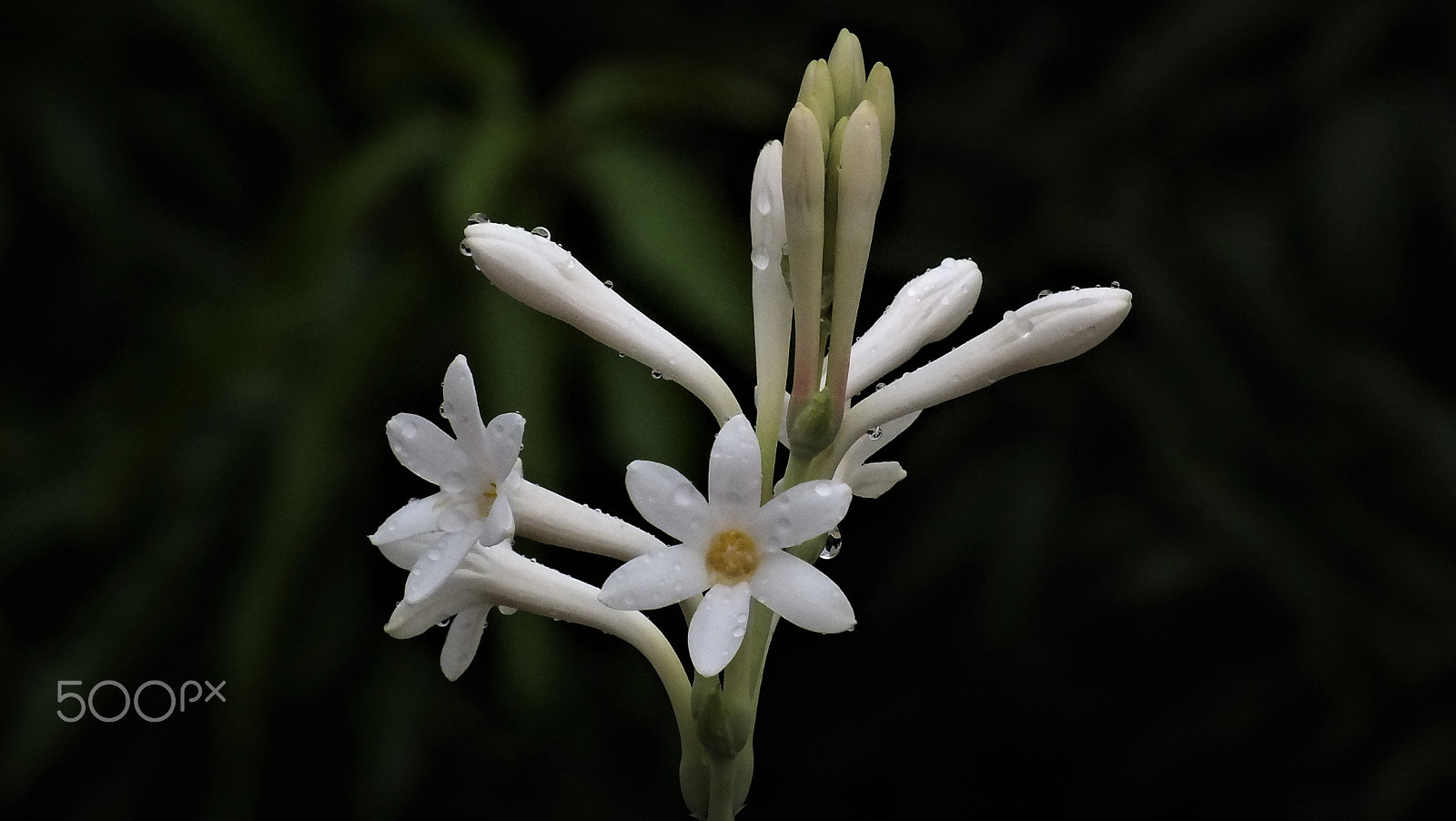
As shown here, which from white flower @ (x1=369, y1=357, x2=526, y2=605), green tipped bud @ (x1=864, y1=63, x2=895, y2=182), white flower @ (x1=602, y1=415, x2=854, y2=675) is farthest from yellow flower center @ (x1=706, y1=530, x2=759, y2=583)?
green tipped bud @ (x1=864, y1=63, x2=895, y2=182)

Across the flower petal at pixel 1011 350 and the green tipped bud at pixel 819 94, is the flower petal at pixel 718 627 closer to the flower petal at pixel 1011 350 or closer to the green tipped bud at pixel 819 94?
the flower petal at pixel 1011 350

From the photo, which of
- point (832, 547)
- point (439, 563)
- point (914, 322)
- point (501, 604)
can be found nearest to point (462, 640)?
point (501, 604)

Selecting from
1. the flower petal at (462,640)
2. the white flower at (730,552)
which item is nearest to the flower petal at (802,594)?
the white flower at (730,552)

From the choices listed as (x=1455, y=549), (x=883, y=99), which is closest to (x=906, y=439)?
(x=1455, y=549)

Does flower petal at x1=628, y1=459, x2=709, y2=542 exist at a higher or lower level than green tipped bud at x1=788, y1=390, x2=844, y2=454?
lower

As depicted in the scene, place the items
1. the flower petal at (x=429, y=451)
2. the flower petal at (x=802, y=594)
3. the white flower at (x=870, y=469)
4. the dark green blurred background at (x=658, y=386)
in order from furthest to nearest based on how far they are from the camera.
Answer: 1. the dark green blurred background at (x=658, y=386)
2. the white flower at (x=870, y=469)
3. the flower petal at (x=429, y=451)
4. the flower petal at (x=802, y=594)

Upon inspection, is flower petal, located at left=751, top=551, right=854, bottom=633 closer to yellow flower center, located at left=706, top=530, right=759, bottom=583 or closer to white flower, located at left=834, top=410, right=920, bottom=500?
yellow flower center, located at left=706, top=530, right=759, bottom=583

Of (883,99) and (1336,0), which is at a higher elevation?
(1336,0)

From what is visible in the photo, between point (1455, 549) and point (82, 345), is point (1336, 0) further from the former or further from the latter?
point (82, 345)
